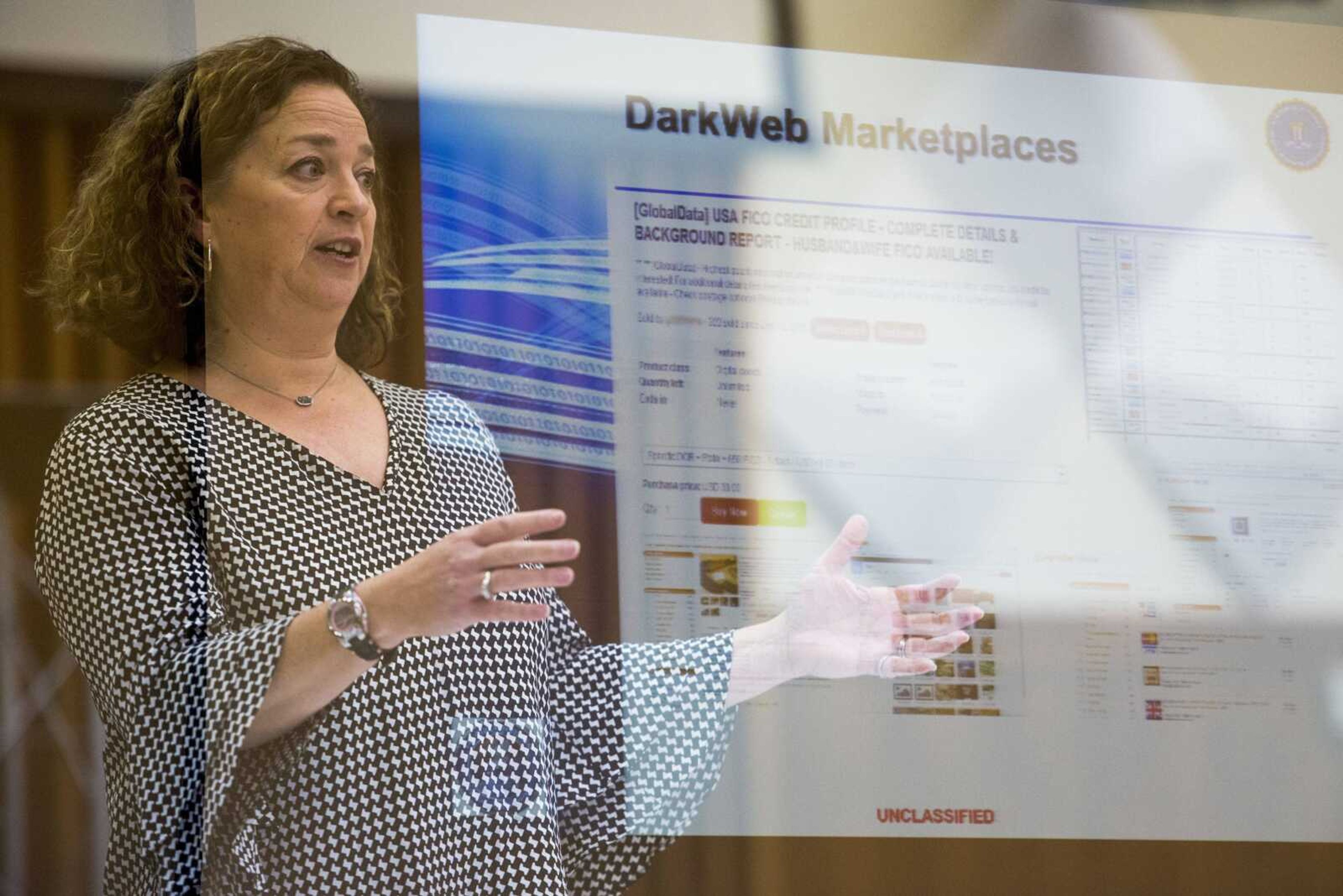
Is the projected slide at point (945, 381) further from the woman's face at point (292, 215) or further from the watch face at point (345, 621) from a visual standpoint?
the watch face at point (345, 621)

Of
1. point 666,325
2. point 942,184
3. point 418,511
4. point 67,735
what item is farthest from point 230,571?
point 67,735

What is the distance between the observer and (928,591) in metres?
2.04

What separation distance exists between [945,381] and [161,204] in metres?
1.09

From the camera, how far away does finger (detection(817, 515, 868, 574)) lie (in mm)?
1979

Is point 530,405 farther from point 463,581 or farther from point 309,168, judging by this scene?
point 463,581

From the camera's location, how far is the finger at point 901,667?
1.93 meters

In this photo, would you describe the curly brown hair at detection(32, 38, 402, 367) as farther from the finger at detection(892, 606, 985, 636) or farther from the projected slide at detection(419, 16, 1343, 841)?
the finger at detection(892, 606, 985, 636)

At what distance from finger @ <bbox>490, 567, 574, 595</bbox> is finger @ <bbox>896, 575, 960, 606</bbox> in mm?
671

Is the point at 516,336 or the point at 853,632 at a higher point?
the point at 516,336

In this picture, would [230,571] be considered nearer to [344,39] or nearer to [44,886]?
[344,39]

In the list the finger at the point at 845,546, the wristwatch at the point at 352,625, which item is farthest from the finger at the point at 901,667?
the wristwatch at the point at 352,625

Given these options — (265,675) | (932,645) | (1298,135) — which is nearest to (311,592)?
(265,675)

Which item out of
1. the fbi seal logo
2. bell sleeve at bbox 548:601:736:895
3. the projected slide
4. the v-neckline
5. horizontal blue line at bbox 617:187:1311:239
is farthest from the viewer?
the fbi seal logo

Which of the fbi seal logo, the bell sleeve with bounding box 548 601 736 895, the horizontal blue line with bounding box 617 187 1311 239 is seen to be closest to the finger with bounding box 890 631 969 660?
the bell sleeve with bounding box 548 601 736 895
